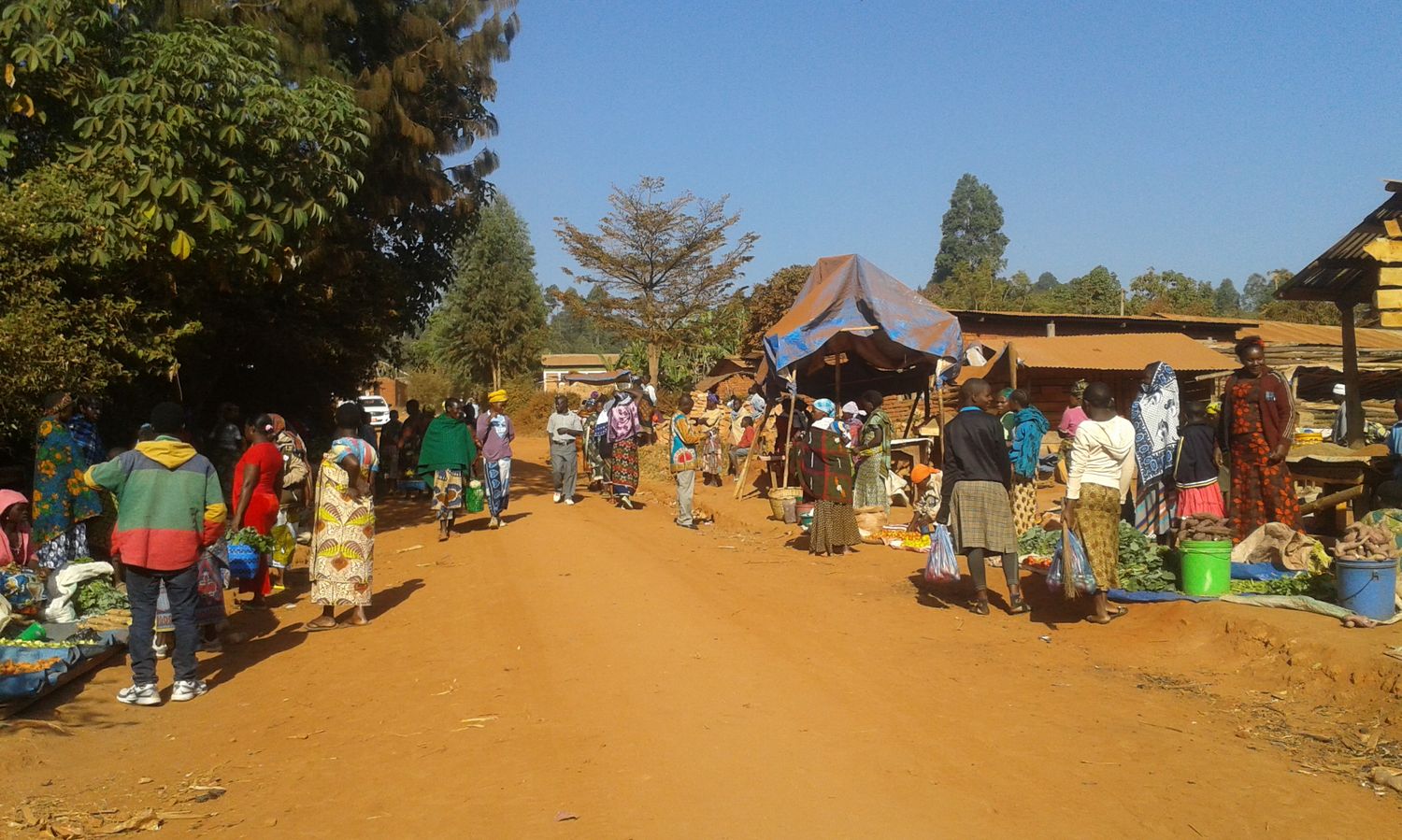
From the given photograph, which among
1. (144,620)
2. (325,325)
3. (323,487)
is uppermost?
(325,325)

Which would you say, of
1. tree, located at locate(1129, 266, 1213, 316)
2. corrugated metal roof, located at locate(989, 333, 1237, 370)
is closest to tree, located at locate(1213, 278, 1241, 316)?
tree, located at locate(1129, 266, 1213, 316)

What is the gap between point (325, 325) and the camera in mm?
16062

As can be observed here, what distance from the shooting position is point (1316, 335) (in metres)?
28.8

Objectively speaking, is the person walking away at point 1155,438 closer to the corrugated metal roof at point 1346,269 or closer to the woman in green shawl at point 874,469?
the corrugated metal roof at point 1346,269

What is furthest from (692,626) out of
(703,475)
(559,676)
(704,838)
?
(703,475)

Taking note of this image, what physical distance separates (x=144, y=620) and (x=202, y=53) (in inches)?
235

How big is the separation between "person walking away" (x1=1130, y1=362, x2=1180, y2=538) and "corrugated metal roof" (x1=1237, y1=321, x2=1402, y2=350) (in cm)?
1709

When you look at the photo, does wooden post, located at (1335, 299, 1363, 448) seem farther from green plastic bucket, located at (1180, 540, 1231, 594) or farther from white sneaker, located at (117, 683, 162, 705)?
white sneaker, located at (117, 683, 162, 705)

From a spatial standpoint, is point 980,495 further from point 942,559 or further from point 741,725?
point 741,725

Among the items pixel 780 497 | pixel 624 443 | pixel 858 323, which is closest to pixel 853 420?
→ pixel 858 323

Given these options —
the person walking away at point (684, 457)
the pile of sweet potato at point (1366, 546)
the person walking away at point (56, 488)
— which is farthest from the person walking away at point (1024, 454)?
the person walking away at point (56, 488)

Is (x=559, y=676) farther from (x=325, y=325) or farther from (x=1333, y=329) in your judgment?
(x=1333, y=329)

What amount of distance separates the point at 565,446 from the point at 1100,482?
939 cm

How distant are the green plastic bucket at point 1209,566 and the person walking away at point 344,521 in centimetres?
649
